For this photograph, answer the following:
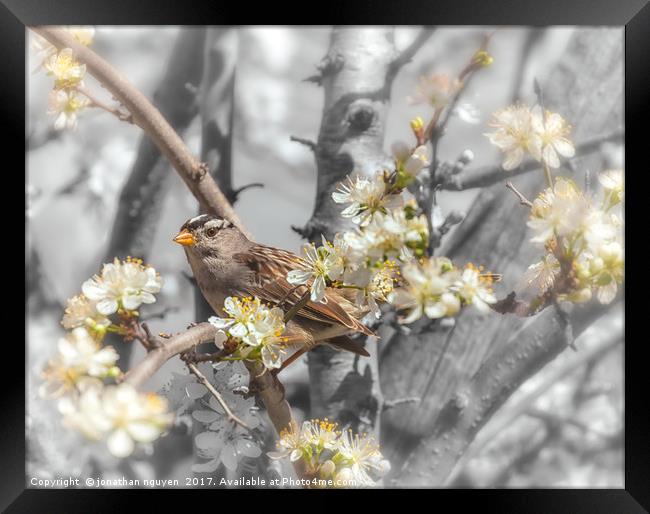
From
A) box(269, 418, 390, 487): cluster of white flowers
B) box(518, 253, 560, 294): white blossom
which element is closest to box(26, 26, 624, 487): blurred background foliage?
box(269, 418, 390, 487): cluster of white flowers

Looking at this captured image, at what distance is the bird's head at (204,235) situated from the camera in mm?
1284

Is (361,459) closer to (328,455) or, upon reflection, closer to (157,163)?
(328,455)

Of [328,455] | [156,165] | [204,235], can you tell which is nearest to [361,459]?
[328,455]

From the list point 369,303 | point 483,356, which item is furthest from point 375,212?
point 483,356

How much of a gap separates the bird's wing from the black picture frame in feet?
1.48

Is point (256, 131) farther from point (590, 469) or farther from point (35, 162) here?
point (590, 469)

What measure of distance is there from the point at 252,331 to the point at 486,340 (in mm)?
687

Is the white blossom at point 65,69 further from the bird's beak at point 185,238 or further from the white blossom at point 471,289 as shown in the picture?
the white blossom at point 471,289

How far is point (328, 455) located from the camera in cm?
122

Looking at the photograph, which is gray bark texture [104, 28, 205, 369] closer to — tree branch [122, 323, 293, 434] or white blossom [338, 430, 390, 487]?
tree branch [122, 323, 293, 434]

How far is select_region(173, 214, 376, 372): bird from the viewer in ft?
4.02
